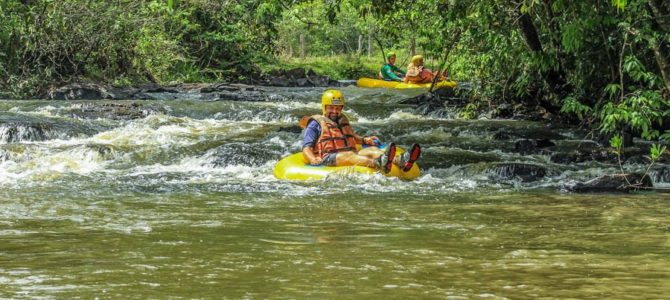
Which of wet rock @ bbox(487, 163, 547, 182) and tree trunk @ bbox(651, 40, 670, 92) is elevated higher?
tree trunk @ bbox(651, 40, 670, 92)

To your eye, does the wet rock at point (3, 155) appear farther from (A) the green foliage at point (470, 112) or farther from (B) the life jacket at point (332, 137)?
(A) the green foliage at point (470, 112)

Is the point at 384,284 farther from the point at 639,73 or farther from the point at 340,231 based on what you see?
the point at 639,73

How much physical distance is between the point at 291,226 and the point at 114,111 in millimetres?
9868

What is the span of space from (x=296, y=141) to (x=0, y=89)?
361 inches

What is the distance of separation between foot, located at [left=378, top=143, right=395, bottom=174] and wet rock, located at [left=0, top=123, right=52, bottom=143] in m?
6.04

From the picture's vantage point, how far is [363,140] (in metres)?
9.79

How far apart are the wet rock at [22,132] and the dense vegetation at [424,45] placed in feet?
10.7

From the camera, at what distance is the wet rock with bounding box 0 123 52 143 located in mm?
12570

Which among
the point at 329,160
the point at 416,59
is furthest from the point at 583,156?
the point at 416,59

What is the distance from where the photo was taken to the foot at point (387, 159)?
29.1ft

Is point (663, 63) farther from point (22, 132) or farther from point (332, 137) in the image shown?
point (22, 132)

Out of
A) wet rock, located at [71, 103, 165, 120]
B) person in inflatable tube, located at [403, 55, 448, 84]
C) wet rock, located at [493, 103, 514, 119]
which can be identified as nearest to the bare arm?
wet rock, located at [71, 103, 165, 120]

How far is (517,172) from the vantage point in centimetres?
948

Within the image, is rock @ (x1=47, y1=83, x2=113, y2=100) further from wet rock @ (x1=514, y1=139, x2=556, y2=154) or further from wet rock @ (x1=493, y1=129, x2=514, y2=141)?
wet rock @ (x1=514, y1=139, x2=556, y2=154)
